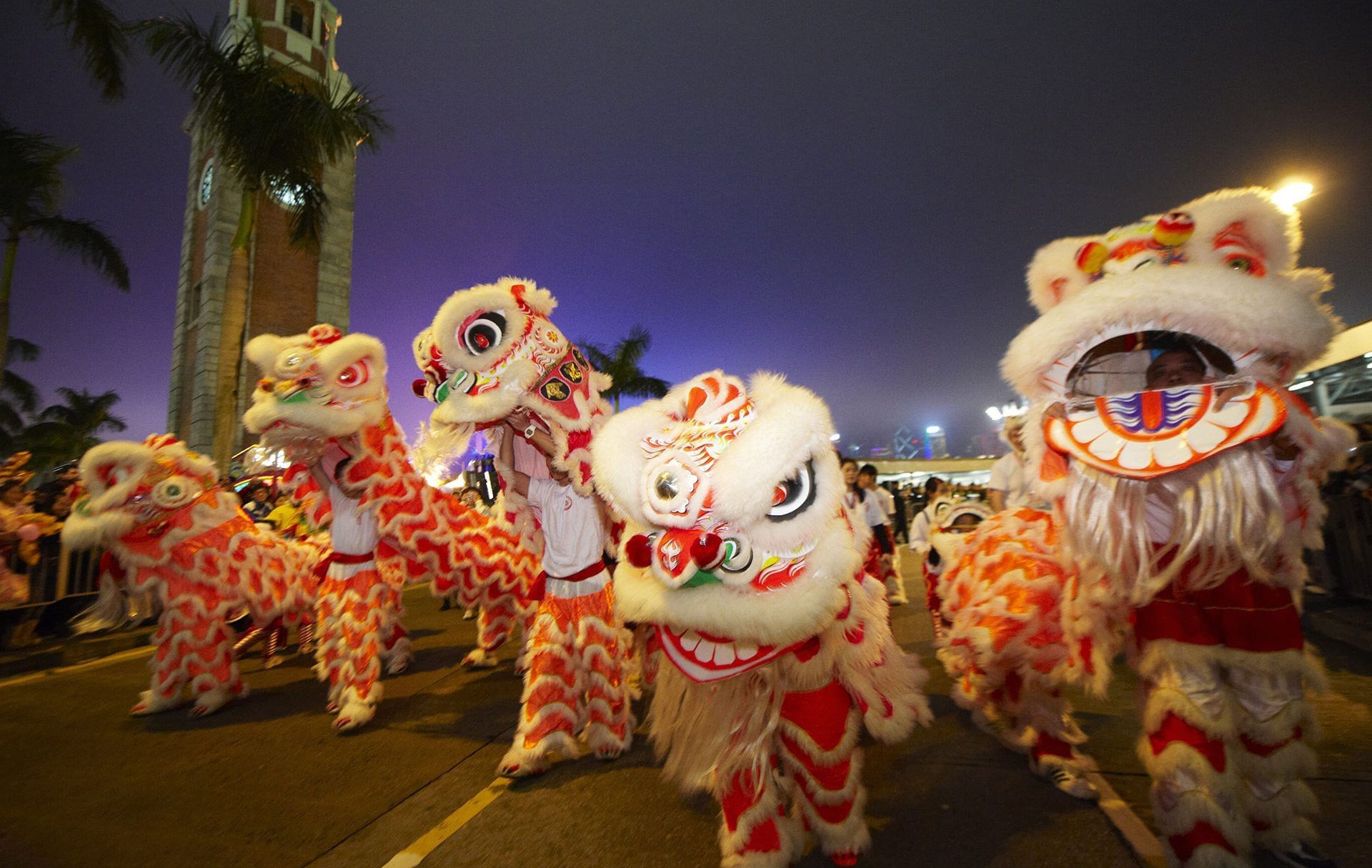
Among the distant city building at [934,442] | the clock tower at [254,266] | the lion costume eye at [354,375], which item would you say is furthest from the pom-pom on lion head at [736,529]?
the distant city building at [934,442]

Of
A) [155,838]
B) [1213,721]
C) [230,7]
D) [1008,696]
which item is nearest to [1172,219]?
[1213,721]

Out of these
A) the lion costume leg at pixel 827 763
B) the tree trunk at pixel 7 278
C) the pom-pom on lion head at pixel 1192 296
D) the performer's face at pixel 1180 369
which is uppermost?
the tree trunk at pixel 7 278

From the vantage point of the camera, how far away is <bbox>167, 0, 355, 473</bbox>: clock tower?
63.8 feet

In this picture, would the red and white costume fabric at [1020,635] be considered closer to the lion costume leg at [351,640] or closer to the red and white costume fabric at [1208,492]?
the red and white costume fabric at [1208,492]

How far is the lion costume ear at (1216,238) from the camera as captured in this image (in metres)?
1.86

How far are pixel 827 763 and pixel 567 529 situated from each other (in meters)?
1.71

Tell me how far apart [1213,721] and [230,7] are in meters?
31.5

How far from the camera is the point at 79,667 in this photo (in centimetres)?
531

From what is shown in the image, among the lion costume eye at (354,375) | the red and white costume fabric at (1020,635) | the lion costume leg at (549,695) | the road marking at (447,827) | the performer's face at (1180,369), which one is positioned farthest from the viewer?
the lion costume eye at (354,375)

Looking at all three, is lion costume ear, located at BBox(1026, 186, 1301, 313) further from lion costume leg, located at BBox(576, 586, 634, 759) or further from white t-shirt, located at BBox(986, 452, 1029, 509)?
lion costume leg, located at BBox(576, 586, 634, 759)

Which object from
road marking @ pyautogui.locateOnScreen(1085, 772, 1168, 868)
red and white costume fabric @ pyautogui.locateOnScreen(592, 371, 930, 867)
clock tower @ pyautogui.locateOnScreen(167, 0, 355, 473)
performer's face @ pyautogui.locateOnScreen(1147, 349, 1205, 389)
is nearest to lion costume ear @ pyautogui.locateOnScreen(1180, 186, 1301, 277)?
performer's face @ pyautogui.locateOnScreen(1147, 349, 1205, 389)

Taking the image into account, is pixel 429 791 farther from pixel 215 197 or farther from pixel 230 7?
pixel 230 7

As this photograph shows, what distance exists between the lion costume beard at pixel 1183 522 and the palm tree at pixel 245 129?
8687 millimetres

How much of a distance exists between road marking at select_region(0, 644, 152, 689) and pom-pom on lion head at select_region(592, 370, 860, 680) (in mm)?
6051
